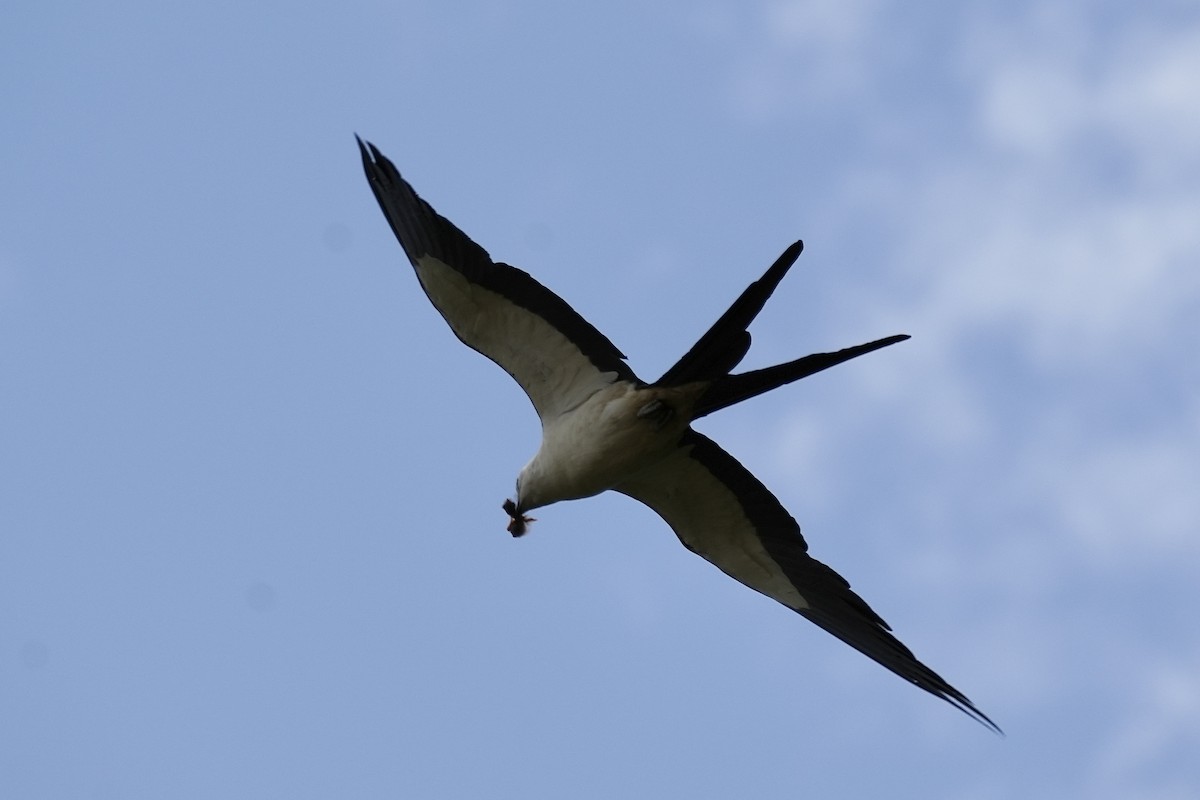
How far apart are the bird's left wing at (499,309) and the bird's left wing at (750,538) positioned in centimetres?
93

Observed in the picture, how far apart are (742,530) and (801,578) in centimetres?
61

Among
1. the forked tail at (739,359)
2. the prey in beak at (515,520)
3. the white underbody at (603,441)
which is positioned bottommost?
the prey in beak at (515,520)

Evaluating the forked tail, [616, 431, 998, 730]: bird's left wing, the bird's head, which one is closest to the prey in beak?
the bird's head

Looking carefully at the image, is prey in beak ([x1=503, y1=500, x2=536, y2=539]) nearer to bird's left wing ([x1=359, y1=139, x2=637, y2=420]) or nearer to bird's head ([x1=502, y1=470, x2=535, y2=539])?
bird's head ([x1=502, y1=470, x2=535, y2=539])

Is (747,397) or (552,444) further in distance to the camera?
(552,444)

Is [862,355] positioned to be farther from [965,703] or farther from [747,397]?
[965,703]

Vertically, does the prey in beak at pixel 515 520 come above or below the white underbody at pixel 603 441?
below

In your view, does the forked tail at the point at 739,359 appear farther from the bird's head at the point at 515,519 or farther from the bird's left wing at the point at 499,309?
the bird's head at the point at 515,519

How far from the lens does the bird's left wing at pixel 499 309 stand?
1002 cm

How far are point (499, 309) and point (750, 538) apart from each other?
2.85 meters

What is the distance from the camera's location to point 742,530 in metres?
11.2

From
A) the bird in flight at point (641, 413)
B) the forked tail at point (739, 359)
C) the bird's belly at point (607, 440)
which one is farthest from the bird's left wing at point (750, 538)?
the forked tail at point (739, 359)

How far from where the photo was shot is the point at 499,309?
33.7ft

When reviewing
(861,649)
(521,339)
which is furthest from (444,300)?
(861,649)
